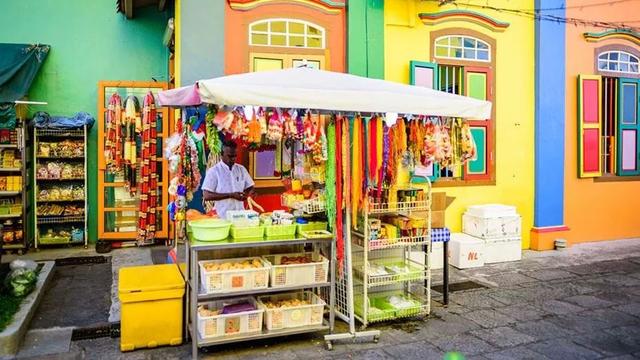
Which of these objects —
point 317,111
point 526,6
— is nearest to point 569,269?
point 526,6

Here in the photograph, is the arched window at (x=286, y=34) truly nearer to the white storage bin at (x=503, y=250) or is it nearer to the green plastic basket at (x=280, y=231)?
the green plastic basket at (x=280, y=231)

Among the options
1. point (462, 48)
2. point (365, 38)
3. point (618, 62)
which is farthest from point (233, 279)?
point (618, 62)

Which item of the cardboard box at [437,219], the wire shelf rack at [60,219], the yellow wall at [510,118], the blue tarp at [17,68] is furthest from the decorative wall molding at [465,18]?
the wire shelf rack at [60,219]

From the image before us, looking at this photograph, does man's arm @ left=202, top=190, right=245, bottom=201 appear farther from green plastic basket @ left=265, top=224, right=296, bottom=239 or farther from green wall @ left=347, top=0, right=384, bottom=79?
green wall @ left=347, top=0, right=384, bottom=79

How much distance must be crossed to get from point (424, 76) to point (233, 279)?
5049 mm

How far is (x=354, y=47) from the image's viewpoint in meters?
8.10

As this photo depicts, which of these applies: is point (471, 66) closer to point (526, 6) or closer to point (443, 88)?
point (443, 88)

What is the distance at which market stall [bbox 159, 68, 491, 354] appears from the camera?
4.97m

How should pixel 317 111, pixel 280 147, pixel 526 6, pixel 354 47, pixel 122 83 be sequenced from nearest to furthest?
pixel 317 111 < pixel 280 147 < pixel 354 47 < pixel 122 83 < pixel 526 6

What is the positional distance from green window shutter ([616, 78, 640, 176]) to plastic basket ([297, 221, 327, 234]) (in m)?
7.45

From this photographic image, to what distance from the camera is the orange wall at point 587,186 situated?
32.4 ft

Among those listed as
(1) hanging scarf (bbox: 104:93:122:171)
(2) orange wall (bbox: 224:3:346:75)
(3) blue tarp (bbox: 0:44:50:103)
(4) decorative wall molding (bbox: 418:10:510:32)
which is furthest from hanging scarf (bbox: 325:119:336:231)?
(3) blue tarp (bbox: 0:44:50:103)

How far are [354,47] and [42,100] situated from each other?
16.4ft

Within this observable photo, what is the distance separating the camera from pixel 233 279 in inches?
197
